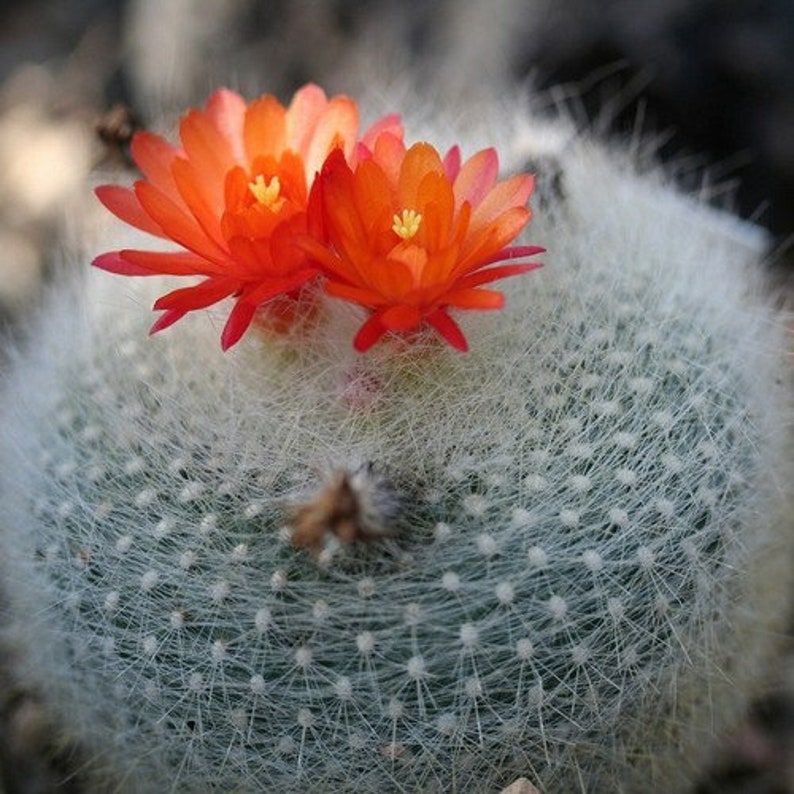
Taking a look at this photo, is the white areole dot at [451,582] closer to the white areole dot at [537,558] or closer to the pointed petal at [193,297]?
the white areole dot at [537,558]

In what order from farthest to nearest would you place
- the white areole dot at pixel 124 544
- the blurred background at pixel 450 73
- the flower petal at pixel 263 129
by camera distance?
the blurred background at pixel 450 73
the flower petal at pixel 263 129
the white areole dot at pixel 124 544

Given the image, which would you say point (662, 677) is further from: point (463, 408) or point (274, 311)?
point (274, 311)

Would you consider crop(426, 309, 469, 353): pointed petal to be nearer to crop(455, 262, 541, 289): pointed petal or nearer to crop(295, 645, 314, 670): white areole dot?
crop(455, 262, 541, 289): pointed petal

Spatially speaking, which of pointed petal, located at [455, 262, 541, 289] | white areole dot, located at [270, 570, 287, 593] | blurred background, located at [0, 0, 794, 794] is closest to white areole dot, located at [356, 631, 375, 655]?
white areole dot, located at [270, 570, 287, 593]

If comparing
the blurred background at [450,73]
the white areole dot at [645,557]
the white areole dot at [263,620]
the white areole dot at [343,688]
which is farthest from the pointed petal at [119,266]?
the blurred background at [450,73]

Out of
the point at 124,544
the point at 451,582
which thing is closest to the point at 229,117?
the point at 124,544

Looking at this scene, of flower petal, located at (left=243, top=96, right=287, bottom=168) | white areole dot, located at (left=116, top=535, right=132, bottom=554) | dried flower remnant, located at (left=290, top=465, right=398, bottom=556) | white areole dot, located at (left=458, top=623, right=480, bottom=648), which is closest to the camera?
dried flower remnant, located at (left=290, top=465, right=398, bottom=556)
